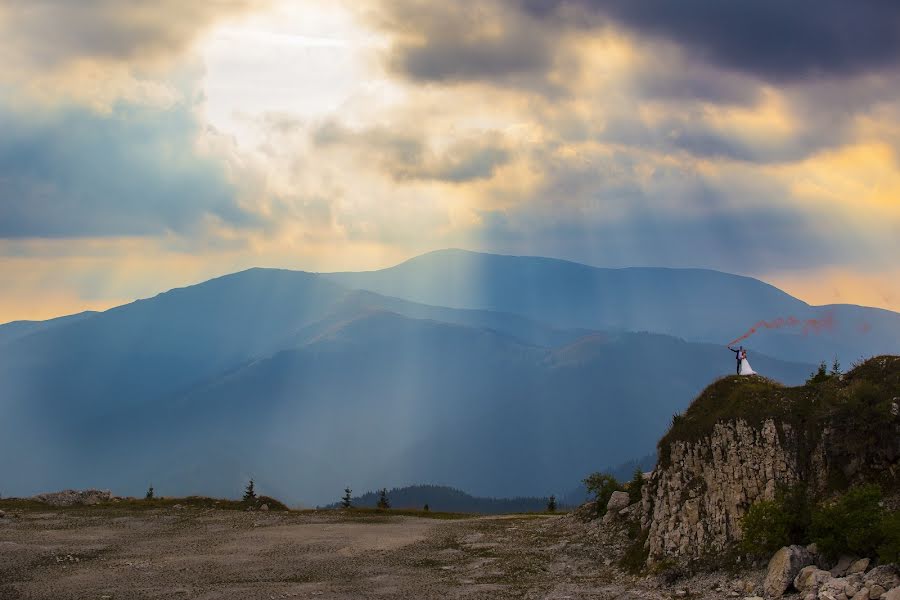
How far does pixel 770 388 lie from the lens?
4650 cm

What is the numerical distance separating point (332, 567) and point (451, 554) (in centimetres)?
959

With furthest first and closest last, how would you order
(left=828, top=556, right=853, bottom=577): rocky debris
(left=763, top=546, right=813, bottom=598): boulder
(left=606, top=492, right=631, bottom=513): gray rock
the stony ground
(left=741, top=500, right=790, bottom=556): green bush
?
(left=606, top=492, right=631, bottom=513): gray rock
the stony ground
(left=741, top=500, right=790, bottom=556): green bush
(left=763, top=546, right=813, bottom=598): boulder
(left=828, top=556, right=853, bottom=577): rocky debris

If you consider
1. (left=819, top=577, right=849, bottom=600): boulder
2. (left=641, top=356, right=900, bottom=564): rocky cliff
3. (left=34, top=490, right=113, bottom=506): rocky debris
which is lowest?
(left=34, top=490, right=113, bottom=506): rocky debris

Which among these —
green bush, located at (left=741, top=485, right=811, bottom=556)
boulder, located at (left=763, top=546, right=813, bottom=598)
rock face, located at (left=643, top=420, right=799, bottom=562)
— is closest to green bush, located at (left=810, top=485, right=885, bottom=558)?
green bush, located at (left=741, top=485, right=811, bottom=556)

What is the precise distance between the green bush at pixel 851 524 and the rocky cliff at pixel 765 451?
11.8ft

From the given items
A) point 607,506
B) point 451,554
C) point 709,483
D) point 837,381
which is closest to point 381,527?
point 451,554

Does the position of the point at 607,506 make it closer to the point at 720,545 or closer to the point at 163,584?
the point at 720,545

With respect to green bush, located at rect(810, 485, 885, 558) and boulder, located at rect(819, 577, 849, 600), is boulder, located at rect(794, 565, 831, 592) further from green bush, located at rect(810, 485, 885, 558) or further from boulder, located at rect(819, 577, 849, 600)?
green bush, located at rect(810, 485, 885, 558)

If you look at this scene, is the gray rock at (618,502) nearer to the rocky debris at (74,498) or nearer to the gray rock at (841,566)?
the gray rock at (841,566)

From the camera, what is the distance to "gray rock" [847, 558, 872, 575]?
3306 cm

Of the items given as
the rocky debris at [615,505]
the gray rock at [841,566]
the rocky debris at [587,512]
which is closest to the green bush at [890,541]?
the gray rock at [841,566]

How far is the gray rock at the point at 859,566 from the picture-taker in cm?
3306

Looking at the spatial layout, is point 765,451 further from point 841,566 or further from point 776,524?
point 841,566

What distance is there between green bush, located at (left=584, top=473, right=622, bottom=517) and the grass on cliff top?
15.4 m
